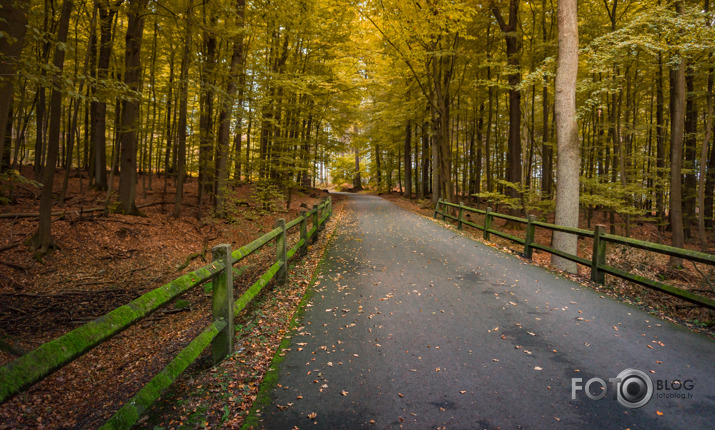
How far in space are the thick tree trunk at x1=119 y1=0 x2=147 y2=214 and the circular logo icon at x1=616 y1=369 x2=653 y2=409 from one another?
11.7m

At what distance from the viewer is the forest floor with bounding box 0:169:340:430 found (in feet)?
10.2

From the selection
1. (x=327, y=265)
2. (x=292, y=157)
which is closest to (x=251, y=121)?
(x=292, y=157)

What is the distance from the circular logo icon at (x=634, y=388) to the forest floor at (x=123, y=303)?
10.7 feet

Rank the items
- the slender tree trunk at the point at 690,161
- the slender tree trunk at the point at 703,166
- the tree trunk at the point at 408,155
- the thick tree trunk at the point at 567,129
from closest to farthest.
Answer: the thick tree trunk at the point at 567,129 < the slender tree trunk at the point at 703,166 < the slender tree trunk at the point at 690,161 < the tree trunk at the point at 408,155

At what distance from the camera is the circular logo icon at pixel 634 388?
9.64ft

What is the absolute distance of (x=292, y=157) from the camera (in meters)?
15.1

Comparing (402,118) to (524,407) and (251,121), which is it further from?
A: (524,407)

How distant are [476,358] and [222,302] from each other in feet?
9.12

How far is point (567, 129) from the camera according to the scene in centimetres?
832

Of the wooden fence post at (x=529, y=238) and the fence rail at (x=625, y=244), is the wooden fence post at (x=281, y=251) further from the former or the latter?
the wooden fence post at (x=529, y=238)

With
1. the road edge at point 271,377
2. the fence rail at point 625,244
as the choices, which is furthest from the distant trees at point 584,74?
the road edge at point 271,377

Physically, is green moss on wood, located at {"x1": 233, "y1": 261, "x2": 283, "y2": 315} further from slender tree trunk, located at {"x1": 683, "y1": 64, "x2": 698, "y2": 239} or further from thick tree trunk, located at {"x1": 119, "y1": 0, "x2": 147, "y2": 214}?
slender tree trunk, located at {"x1": 683, "y1": 64, "x2": 698, "y2": 239}

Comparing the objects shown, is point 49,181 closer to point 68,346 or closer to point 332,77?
point 68,346

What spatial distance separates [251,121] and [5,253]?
7.54 m
